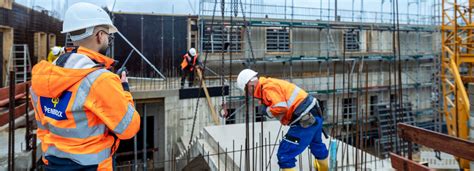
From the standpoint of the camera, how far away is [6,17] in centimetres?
479

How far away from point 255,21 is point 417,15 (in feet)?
25.2

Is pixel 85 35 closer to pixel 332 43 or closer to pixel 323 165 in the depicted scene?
pixel 323 165

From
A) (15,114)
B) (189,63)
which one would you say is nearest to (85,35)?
(15,114)

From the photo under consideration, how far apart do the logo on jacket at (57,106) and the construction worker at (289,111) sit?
1777 millimetres

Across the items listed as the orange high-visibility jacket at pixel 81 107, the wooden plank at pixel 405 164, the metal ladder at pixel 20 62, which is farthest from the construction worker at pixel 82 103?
the metal ladder at pixel 20 62

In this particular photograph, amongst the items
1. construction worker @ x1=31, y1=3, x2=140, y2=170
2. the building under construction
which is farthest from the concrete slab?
construction worker @ x1=31, y1=3, x2=140, y2=170

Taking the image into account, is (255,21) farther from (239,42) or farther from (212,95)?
(212,95)

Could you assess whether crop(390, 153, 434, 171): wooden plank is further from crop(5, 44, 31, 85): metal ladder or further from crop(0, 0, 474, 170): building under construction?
crop(5, 44, 31, 85): metal ladder

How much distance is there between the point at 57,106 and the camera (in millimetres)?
1406

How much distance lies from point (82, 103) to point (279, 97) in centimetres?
185

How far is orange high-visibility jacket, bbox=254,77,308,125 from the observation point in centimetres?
288

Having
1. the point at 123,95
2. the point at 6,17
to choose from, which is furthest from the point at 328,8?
the point at 123,95

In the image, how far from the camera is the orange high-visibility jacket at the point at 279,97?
288 centimetres

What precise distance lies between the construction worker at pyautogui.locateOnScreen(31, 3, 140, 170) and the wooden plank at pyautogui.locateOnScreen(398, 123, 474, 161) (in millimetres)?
2077
